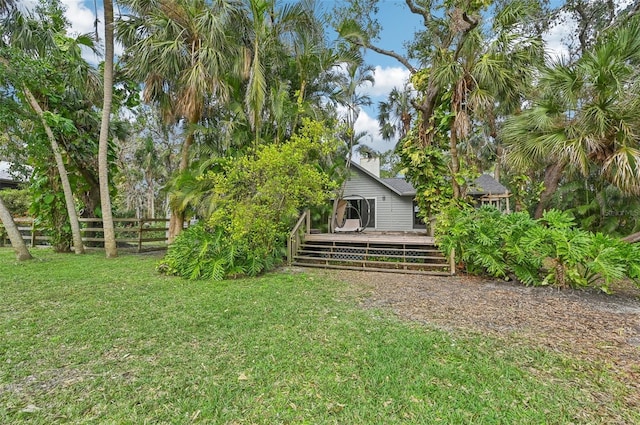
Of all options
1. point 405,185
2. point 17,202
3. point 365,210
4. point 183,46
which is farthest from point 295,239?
point 17,202

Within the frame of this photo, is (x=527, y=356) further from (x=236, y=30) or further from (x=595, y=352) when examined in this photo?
(x=236, y=30)

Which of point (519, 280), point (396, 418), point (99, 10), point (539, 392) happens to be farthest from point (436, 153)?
point (99, 10)

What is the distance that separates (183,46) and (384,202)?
1100 centimetres

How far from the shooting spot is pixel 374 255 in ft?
26.6

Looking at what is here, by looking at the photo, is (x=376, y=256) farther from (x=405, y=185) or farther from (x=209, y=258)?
(x=405, y=185)

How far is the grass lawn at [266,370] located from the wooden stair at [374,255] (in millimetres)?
3322

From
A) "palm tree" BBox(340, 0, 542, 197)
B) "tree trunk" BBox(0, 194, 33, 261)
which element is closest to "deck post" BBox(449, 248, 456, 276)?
"palm tree" BBox(340, 0, 542, 197)

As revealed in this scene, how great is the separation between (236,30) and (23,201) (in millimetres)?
15417

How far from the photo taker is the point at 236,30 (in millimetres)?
8891

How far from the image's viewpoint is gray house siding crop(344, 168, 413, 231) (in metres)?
15.9

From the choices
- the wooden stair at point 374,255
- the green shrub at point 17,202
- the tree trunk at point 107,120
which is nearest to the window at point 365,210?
the wooden stair at point 374,255

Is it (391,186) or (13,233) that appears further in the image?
(391,186)

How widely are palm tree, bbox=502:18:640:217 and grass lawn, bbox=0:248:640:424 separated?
469 cm

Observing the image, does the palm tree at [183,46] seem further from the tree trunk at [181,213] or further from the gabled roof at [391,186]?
the gabled roof at [391,186]
